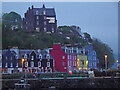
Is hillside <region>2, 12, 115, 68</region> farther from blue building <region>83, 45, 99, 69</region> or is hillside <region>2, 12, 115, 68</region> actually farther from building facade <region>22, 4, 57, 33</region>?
building facade <region>22, 4, 57, 33</region>

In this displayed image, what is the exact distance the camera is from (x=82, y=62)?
81875 mm

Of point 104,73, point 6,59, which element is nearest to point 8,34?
point 6,59

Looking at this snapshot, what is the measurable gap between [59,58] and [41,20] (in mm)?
37180

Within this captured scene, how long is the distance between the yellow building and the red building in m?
6.42

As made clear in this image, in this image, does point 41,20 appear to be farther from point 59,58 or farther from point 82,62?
point 59,58

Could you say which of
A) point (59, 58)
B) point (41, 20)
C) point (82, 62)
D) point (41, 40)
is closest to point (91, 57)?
point (82, 62)

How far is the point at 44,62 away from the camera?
2756 inches

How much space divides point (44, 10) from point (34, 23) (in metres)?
3.79

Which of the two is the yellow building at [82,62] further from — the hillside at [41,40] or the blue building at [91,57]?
the hillside at [41,40]

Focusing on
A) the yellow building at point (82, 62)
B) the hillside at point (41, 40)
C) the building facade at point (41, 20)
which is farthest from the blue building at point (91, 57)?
the building facade at point (41, 20)

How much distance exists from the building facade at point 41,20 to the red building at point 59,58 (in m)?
34.4

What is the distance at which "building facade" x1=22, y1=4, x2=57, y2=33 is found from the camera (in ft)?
353

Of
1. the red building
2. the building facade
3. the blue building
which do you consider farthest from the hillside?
the red building

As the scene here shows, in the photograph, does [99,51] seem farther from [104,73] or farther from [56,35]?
[104,73]
